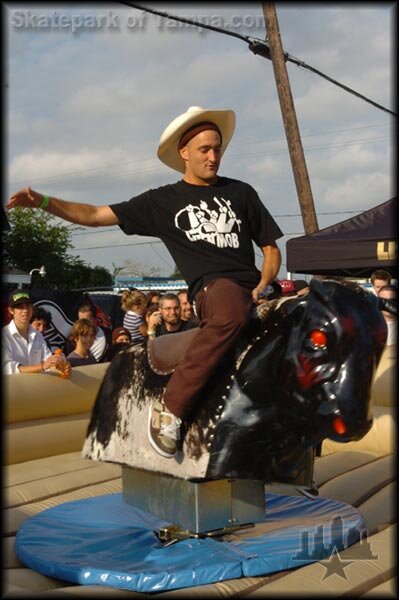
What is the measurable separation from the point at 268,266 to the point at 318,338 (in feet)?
1.92

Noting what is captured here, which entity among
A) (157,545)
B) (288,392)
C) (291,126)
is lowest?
(157,545)

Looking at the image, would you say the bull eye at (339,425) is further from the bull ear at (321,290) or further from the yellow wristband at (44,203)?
the yellow wristband at (44,203)

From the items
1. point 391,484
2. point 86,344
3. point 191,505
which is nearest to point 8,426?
point 86,344

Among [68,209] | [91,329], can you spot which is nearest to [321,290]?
[68,209]

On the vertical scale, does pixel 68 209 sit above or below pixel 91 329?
above

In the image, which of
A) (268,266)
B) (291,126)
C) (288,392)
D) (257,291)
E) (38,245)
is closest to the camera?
(288,392)

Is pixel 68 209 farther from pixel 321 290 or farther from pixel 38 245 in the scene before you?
pixel 38 245

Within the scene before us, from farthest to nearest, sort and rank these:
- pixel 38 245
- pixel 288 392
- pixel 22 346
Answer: pixel 38 245, pixel 22 346, pixel 288 392

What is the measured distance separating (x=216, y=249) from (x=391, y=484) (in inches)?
80.6

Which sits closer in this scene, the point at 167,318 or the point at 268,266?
the point at 268,266

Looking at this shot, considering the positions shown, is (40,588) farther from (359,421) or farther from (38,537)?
(359,421)

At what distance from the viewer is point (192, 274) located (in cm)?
316

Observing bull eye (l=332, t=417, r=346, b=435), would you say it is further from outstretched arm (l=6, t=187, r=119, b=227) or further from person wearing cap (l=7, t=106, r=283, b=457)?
outstretched arm (l=6, t=187, r=119, b=227)

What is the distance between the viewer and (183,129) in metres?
3.28
